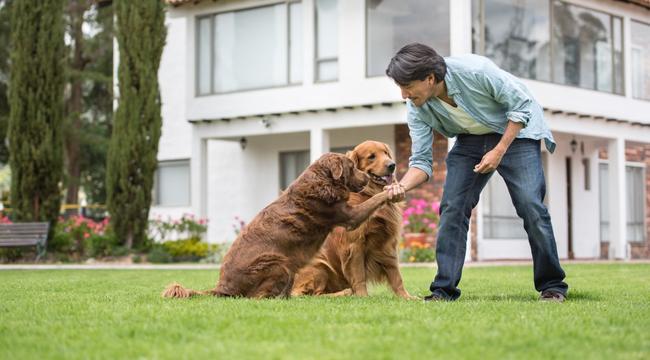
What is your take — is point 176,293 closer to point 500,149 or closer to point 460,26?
point 500,149

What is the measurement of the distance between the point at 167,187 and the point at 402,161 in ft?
25.2

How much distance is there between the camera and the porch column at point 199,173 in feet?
69.1

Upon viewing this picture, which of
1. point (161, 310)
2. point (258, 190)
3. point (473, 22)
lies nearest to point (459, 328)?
point (161, 310)

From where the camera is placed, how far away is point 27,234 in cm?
1812

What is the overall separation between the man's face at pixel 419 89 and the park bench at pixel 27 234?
13.2 metres

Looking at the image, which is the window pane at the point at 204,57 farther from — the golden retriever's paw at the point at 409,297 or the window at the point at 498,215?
the golden retriever's paw at the point at 409,297

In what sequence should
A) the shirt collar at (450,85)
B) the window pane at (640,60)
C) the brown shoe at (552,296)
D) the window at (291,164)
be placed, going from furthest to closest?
the window pane at (640,60) < the window at (291,164) < the brown shoe at (552,296) < the shirt collar at (450,85)

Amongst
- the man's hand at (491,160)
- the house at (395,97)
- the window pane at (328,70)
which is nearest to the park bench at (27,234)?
the house at (395,97)

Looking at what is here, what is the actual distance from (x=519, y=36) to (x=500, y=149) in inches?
531

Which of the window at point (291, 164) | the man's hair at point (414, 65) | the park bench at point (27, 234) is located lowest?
the park bench at point (27, 234)

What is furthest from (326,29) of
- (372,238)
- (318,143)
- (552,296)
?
(552,296)

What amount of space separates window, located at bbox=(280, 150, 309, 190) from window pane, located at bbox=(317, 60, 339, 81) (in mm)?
2679

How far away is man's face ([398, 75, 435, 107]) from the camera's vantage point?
247 inches

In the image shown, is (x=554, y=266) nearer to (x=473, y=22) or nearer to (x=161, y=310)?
(x=161, y=310)
